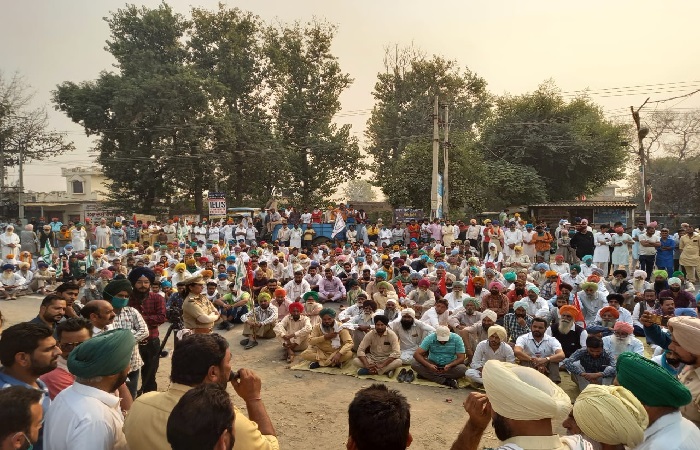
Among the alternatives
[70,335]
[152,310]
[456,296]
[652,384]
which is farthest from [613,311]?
[70,335]

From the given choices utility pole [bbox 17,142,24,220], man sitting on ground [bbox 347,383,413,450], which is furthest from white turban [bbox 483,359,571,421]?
utility pole [bbox 17,142,24,220]

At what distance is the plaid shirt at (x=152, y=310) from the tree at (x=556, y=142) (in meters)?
23.7

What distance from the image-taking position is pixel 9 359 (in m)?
2.67

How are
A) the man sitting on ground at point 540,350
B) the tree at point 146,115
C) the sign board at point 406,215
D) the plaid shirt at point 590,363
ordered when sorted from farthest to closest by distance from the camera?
the tree at point 146,115
the sign board at point 406,215
the man sitting on ground at point 540,350
the plaid shirt at point 590,363

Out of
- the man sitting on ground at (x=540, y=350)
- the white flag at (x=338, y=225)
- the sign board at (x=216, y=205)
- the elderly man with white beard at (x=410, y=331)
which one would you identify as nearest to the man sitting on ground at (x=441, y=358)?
the elderly man with white beard at (x=410, y=331)

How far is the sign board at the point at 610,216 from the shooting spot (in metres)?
22.2

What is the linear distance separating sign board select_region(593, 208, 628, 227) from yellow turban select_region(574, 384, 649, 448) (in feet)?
72.7

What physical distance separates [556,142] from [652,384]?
27.0 m

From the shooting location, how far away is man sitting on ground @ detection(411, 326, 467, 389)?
689 centimetres

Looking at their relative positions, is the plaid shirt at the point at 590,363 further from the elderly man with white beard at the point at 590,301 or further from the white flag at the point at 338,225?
the white flag at the point at 338,225

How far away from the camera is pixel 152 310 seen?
19.4 feet

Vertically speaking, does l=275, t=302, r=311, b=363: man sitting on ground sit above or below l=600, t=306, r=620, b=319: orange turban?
below

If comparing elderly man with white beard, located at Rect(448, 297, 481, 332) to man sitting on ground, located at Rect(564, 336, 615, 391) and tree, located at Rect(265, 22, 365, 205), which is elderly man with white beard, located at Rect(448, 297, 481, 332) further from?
tree, located at Rect(265, 22, 365, 205)

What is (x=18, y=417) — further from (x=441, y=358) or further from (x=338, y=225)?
(x=338, y=225)
